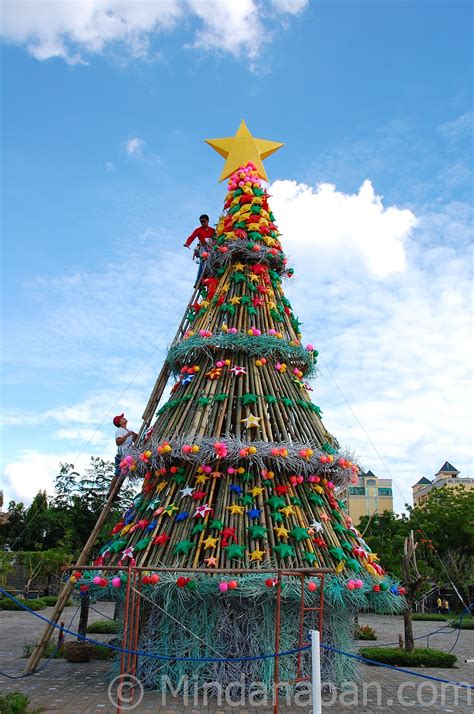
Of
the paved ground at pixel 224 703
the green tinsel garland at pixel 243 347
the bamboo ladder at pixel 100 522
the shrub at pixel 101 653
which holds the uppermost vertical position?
the green tinsel garland at pixel 243 347

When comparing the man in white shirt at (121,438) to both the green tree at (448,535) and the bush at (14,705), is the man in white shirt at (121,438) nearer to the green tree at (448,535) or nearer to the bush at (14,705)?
the bush at (14,705)

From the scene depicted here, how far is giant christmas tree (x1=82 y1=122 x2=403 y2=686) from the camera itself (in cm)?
666

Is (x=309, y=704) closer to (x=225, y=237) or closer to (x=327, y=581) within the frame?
(x=327, y=581)

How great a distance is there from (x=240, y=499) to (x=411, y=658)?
5046 millimetres

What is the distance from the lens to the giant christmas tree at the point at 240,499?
6656mm

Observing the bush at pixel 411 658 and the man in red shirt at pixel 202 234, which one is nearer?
the bush at pixel 411 658

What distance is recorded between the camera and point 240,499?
7262 mm

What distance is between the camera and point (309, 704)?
6.41m

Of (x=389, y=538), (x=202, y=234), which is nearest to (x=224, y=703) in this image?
(x=202, y=234)

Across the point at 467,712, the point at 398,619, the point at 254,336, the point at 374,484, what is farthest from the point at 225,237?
the point at 374,484

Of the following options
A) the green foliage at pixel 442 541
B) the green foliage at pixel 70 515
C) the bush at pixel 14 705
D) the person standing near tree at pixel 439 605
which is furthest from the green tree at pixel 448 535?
the bush at pixel 14 705

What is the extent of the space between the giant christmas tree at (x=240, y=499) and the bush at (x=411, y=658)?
2.85 meters

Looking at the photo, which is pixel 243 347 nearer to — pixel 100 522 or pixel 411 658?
pixel 100 522

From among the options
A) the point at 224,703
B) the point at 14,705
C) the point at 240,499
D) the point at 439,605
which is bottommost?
the point at 439,605
